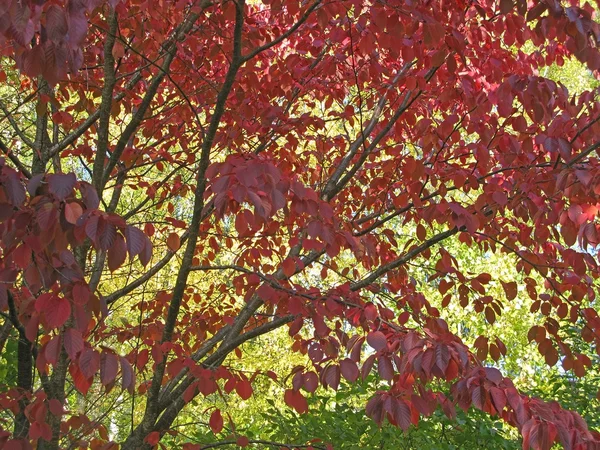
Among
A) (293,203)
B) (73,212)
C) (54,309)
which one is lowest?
(54,309)

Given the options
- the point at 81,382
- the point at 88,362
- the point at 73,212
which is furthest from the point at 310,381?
the point at 73,212

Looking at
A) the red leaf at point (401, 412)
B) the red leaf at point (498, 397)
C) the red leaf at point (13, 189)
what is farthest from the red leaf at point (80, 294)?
the red leaf at point (498, 397)

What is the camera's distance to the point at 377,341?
2137mm

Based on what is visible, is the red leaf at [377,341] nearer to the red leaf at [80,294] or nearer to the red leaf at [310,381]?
the red leaf at [310,381]

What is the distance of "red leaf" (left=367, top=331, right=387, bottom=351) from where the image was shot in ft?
6.97

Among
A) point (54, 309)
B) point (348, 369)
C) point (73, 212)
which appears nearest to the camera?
point (73, 212)

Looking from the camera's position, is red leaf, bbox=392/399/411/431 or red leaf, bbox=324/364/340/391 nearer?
red leaf, bbox=392/399/411/431

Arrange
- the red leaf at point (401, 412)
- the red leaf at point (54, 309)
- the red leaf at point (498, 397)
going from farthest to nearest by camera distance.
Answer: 1. the red leaf at point (401, 412)
2. the red leaf at point (498, 397)
3. the red leaf at point (54, 309)

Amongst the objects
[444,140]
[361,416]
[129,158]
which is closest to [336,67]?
[444,140]

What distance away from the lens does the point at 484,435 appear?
14.5 feet

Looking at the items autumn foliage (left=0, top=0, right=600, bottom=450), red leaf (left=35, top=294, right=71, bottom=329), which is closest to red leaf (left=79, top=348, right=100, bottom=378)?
autumn foliage (left=0, top=0, right=600, bottom=450)

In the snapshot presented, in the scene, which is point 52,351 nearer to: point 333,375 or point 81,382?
point 81,382

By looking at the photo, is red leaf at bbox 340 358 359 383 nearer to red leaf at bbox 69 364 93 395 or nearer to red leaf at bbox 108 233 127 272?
red leaf at bbox 69 364 93 395

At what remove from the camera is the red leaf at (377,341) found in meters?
2.12
